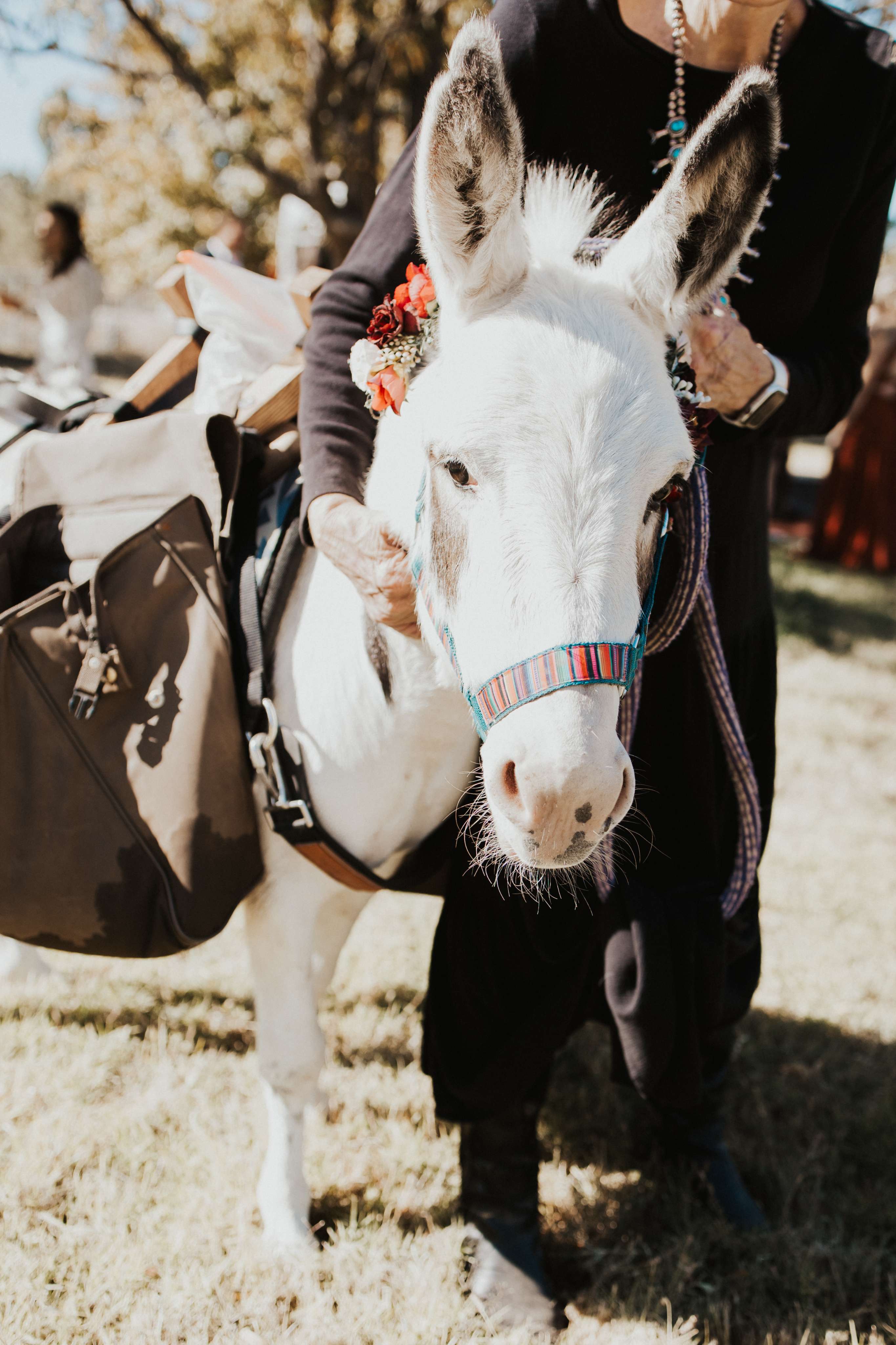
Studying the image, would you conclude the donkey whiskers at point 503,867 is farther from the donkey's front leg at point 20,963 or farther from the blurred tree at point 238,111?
the blurred tree at point 238,111

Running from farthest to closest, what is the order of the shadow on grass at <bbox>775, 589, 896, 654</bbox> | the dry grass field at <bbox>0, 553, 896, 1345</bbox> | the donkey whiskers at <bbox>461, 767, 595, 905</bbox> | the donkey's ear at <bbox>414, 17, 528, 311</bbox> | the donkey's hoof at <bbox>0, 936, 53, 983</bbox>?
the shadow on grass at <bbox>775, 589, 896, 654</bbox>, the donkey's hoof at <bbox>0, 936, 53, 983</bbox>, the dry grass field at <bbox>0, 553, 896, 1345</bbox>, the donkey whiskers at <bbox>461, 767, 595, 905</bbox>, the donkey's ear at <bbox>414, 17, 528, 311</bbox>

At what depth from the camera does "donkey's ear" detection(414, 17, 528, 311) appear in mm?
1251

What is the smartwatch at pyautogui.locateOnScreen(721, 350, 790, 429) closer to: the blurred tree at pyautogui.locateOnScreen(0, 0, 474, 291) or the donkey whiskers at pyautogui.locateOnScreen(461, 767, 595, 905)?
the donkey whiskers at pyautogui.locateOnScreen(461, 767, 595, 905)

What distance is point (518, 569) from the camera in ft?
3.94

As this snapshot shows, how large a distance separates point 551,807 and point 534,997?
3.06ft

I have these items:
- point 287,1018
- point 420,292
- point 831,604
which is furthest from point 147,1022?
point 831,604

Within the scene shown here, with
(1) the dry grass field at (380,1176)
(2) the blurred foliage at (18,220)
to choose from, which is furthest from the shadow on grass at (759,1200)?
(2) the blurred foliage at (18,220)

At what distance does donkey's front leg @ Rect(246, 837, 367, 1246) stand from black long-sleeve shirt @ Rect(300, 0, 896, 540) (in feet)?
2.65

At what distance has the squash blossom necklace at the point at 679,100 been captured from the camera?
1.62 meters

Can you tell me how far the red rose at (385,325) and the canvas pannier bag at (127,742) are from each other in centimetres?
40

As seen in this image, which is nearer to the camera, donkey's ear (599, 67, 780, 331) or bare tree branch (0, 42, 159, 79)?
donkey's ear (599, 67, 780, 331)

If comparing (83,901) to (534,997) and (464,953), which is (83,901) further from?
(534,997)

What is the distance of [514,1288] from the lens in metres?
1.90

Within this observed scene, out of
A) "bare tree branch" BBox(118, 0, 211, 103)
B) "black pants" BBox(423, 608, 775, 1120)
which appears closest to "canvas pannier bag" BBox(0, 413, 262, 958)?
"black pants" BBox(423, 608, 775, 1120)
